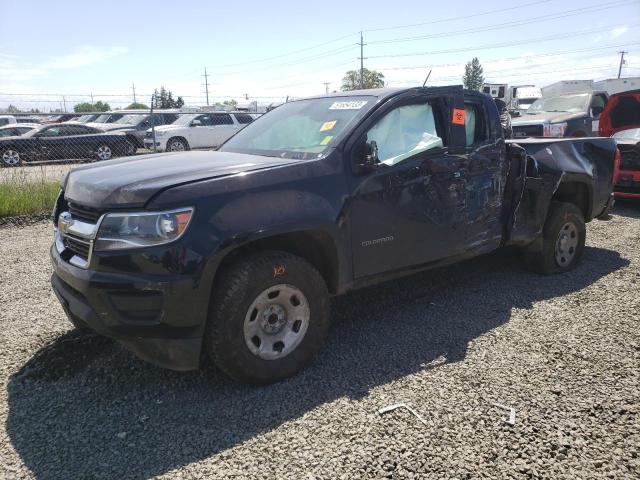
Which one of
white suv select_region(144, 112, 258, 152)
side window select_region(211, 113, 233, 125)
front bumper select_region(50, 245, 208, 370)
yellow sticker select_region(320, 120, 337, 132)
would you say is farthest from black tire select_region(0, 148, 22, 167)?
front bumper select_region(50, 245, 208, 370)

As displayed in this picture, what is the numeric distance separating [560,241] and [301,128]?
3.12 m

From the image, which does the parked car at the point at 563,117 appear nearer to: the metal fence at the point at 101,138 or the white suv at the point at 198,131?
the metal fence at the point at 101,138

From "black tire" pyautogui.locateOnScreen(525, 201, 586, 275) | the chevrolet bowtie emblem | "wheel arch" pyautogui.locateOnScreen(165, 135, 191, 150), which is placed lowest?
"black tire" pyautogui.locateOnScreen(525, 201, 586, 275)

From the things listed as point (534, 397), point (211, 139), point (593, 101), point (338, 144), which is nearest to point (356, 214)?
point (338, 144)

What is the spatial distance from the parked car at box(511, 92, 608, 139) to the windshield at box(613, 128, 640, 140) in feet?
7.17

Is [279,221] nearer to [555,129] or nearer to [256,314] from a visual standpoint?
[256,314]

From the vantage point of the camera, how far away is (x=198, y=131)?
1825 centimetres

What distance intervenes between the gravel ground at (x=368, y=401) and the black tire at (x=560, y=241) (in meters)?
0.70

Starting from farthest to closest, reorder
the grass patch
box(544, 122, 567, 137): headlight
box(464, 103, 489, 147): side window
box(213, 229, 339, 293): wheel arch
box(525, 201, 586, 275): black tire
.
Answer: box(544, 122, 567, 137): headlight < the grass patch < box(525, 201, 586, 275): black tire < box(464, 103, 489, 147): side window < box(213, 229, 339, 293): wheel arch

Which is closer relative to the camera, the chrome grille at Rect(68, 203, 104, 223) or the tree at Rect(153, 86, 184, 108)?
the chrome grille at Rect(68, 203, 104, 223)

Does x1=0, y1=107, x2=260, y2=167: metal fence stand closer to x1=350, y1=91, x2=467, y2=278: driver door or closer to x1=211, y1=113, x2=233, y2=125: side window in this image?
x1=211, y1=113, x2=233, y2=125: side window

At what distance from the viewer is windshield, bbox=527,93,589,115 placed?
12.4 metres

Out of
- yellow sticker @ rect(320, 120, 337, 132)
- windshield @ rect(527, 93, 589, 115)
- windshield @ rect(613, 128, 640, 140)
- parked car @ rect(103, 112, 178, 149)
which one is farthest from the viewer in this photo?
parked car @ rect(103, 112, 178, 149)

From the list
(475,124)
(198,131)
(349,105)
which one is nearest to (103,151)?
(198,131)
